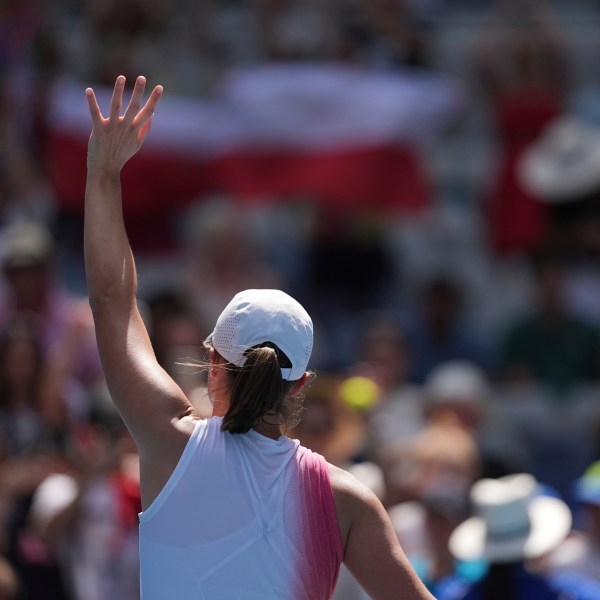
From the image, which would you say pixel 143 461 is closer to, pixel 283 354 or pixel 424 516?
pixel 283 354

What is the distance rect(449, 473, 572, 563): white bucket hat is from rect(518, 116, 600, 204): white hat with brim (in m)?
3.91

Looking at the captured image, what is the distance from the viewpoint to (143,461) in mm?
2719

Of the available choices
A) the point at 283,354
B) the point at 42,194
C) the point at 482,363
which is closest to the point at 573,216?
Answer: the point at 482,363

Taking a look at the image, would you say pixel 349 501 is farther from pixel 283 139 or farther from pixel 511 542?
pixel 283 139

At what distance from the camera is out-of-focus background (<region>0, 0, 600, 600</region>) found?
289 inches

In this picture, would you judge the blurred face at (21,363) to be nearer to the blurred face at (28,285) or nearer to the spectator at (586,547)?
the blurred face at (28,285)

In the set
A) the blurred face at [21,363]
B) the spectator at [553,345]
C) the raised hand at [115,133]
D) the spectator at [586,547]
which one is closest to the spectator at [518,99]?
the spectator at [553,345]

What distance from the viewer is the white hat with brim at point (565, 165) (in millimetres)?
8914

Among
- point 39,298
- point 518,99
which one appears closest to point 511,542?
point 39,298

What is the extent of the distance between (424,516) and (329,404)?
0.65 meters

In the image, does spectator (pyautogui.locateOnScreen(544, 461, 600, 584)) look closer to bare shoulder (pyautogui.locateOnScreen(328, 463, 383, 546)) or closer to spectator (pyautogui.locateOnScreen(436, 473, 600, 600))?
spectator (pyautogui.locateOnScreen(436, 473, 600, 600))

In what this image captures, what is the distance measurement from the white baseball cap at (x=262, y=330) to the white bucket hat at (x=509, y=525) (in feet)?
7.10

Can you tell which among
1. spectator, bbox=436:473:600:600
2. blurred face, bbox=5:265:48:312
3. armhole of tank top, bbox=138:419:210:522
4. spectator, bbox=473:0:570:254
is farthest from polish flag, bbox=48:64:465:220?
armhole of tank top, bbox=138:419:210:522

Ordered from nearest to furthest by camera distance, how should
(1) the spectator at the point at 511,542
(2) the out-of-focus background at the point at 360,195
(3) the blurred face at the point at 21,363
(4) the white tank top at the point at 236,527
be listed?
(4) the white tank top at the point at 236,527 < (1) the spectator at the point at 511,542 < (3) the blurred face at the point at 21,363 < (2) the out-of-focus background at the point at 360,195
